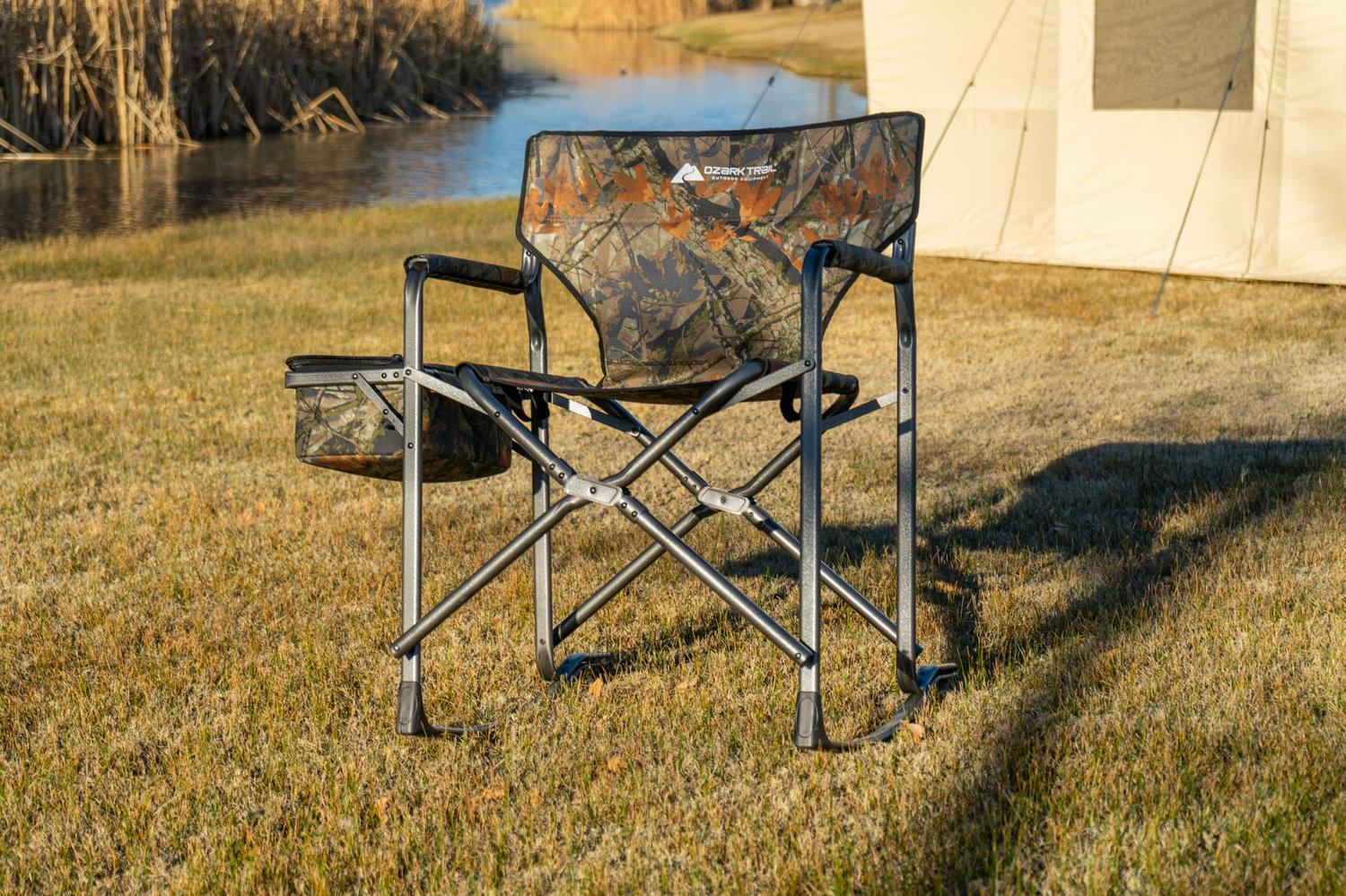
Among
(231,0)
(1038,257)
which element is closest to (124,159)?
(231,0)

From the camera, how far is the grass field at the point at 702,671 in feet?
8.16

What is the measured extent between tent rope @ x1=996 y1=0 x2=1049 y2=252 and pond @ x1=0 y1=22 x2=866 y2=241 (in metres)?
7.42

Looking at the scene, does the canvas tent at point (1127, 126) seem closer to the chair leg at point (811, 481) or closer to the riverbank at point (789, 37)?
the chair leg at point (811, 481)

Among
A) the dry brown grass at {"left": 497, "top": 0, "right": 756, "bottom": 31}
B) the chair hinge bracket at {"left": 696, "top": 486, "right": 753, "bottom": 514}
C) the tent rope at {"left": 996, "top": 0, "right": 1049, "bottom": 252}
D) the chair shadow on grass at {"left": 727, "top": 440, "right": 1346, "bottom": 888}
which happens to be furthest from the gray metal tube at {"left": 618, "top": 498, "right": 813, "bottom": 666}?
the dry brown grass at {"left": 497, "top": 0, "right": 756, "bottom": 31}

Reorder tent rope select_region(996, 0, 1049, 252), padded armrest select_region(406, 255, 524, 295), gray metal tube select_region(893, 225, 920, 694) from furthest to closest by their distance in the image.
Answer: tent rope select_region(996, 0, 1049, 252), gray metal tube select_region(893, 225, 920, 694), padded armrest select_region(406, 255, 524, 295)

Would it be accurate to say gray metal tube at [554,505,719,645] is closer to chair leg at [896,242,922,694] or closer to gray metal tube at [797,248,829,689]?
chair leg at [896,242,922,694]

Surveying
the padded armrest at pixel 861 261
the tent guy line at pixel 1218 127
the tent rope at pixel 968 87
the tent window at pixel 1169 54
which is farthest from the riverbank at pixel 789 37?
the padded armrest at pixel 861 261

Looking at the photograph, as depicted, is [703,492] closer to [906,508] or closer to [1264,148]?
[906,508]

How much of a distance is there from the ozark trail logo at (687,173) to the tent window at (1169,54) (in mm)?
6669

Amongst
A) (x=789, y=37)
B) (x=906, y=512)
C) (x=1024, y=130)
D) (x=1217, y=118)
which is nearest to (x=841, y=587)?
(x=906, y=512)

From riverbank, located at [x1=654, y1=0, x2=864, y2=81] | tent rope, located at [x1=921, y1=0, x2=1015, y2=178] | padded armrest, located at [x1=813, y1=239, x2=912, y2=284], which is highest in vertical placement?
riverbank, located at [x1=654, y1=0, x2=864, y2=81]

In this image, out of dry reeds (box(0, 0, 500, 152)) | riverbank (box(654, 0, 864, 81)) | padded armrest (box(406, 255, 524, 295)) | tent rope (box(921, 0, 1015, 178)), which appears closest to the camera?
padded armrest (box(406, 255, 524, 295))

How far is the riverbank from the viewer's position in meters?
37.2

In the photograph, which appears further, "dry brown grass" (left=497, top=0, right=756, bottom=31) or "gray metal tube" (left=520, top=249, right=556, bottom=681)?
"dry brown grass" (left=497, top=0, right=756, bottom=31)
